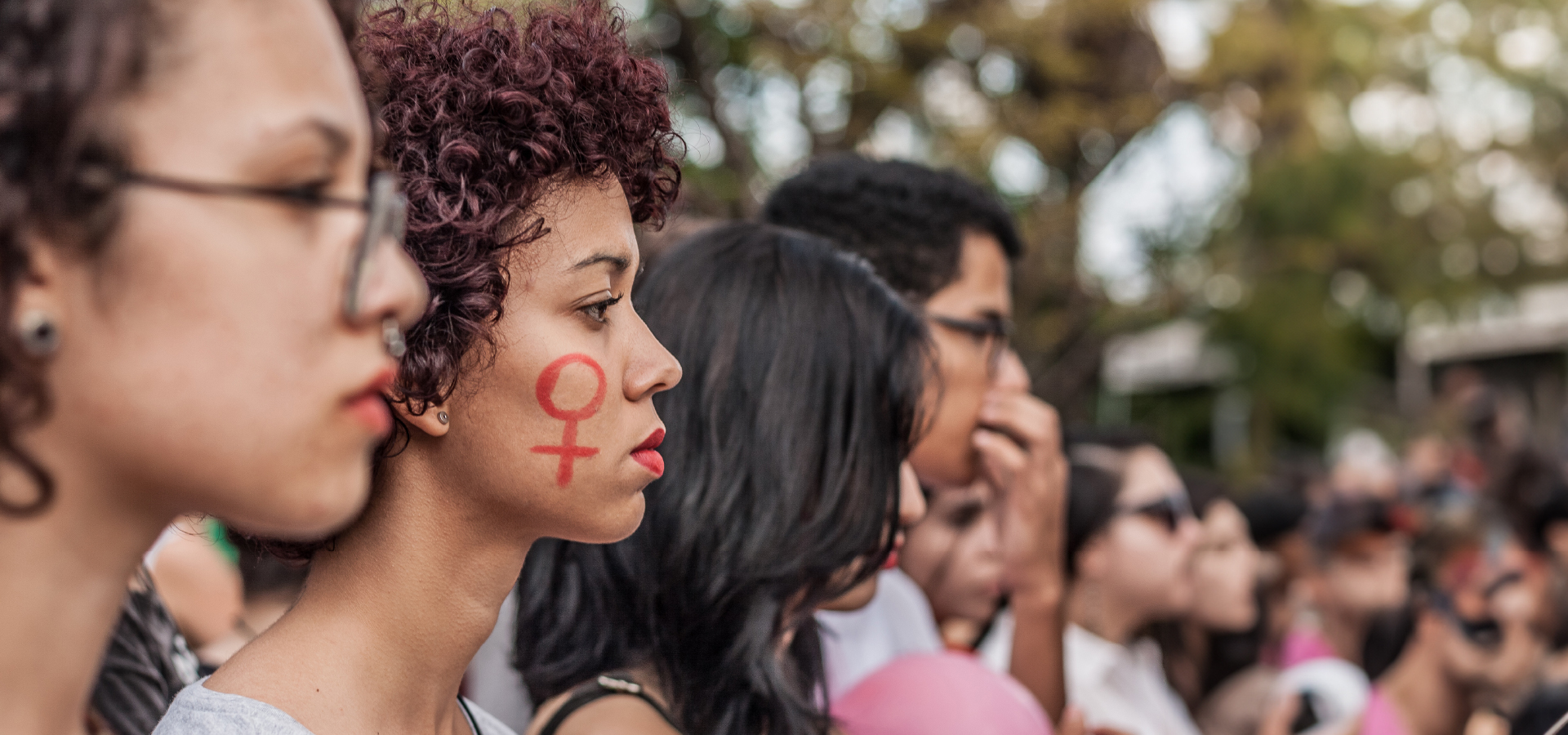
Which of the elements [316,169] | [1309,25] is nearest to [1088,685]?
[316,169]

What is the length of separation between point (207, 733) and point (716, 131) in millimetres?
6762

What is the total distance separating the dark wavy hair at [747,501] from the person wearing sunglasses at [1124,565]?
7.63 feet

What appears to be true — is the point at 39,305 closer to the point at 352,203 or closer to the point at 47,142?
the point at 47,142

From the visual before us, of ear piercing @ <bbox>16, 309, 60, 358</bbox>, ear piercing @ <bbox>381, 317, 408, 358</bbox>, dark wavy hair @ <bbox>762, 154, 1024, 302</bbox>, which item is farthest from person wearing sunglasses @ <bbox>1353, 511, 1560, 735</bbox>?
ear piercing @ <bbox>16, 309, 60, 358</bbox>

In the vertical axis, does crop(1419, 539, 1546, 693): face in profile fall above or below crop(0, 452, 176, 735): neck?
below

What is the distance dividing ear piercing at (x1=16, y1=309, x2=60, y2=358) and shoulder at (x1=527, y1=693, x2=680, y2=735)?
115 centimetres

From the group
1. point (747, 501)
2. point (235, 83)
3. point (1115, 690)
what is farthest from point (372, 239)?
point (1115, 690)

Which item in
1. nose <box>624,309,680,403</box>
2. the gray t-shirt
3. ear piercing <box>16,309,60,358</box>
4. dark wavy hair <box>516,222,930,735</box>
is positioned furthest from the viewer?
dark wavy hair <box>516,222,930,735</box>

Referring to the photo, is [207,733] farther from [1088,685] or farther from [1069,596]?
[1069,596]

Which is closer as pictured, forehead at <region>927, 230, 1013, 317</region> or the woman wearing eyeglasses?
the woman wearing eyeglasses

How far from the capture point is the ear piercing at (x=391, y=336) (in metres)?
1.06

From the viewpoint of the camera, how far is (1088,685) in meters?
4.12

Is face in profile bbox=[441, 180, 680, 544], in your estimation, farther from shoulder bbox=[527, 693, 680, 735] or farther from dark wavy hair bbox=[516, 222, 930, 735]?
dark wavy hair bbox=[516, 222, 930, 735]

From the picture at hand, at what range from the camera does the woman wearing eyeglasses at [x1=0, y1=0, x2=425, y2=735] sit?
2.95 ft
